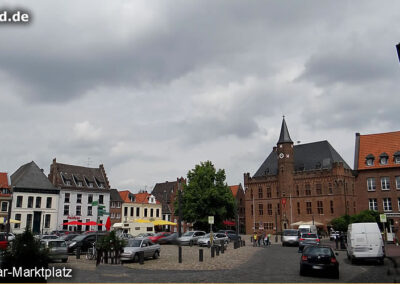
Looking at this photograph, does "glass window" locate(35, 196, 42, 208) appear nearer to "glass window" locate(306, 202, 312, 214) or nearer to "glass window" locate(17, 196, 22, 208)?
"glass window" locate(17, 196, 22, 208)

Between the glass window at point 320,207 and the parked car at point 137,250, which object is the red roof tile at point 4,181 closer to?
the parked car at point 137,250

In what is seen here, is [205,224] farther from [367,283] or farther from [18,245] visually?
[18,245]

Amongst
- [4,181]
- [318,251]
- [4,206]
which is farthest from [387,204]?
[4,181]

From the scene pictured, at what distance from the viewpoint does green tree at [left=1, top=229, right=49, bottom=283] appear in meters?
9.84

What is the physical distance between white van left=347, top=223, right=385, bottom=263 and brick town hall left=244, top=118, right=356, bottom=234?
4042cm

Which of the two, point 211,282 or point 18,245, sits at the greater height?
point 18,245

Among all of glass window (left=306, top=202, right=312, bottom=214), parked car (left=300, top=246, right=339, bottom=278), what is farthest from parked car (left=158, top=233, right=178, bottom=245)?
glass window (left=306, top=202, right=312, bottom=214)

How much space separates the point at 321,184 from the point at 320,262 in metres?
52.6

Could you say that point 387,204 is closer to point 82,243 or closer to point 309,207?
point 309,207

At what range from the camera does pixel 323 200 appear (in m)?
65.1

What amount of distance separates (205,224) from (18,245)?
1888 inches

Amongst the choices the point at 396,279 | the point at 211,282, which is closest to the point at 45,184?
the point at 211,282

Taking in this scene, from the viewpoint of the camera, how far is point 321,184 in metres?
66.1

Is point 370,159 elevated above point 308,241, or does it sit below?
above
